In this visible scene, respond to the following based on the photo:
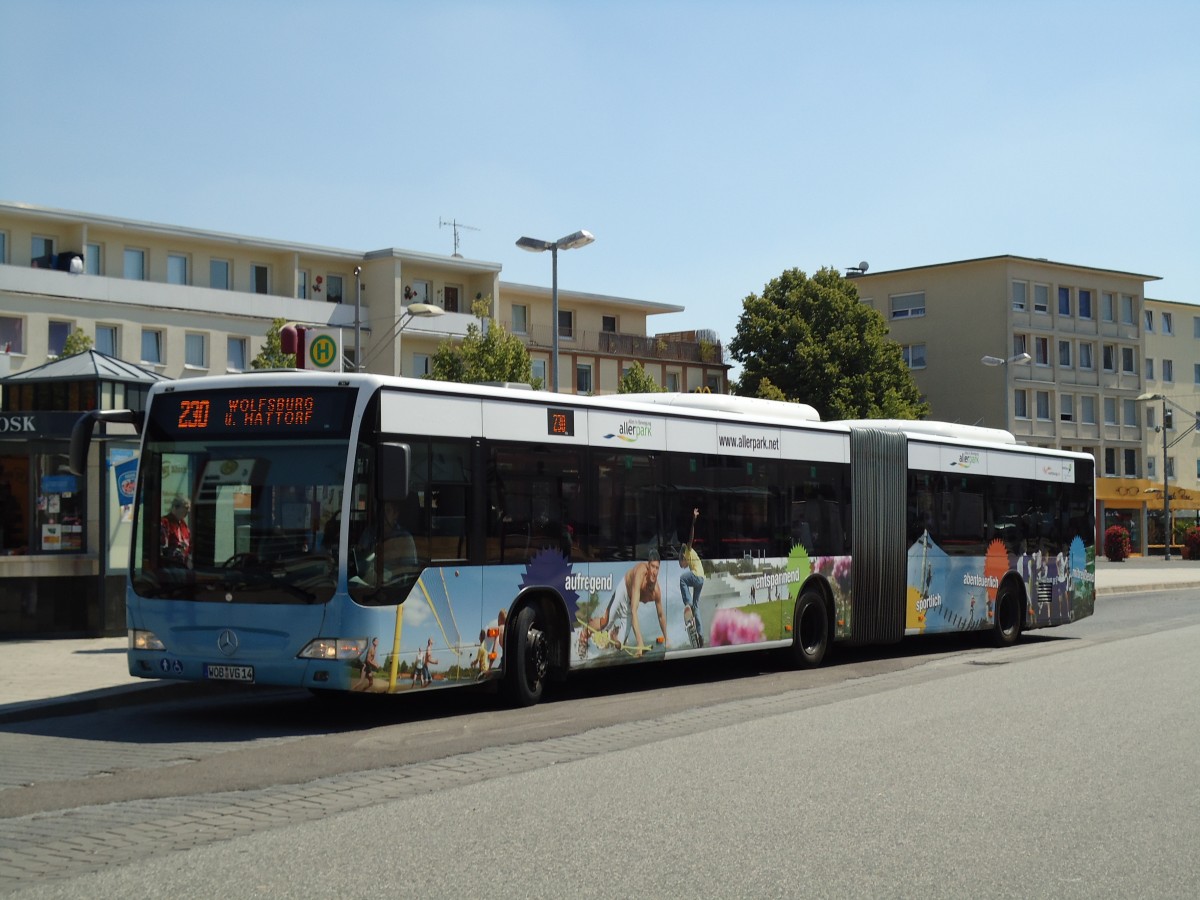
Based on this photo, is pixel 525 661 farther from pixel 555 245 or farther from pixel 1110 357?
pixel 1110 357

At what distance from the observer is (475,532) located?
1298 centimetres

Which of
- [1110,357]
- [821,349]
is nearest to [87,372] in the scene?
[821,349]

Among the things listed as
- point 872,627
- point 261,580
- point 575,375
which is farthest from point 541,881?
point 575,375

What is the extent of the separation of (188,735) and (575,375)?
67.8 metres

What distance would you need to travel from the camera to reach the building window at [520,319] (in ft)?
256

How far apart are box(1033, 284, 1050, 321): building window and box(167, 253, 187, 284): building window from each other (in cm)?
4797

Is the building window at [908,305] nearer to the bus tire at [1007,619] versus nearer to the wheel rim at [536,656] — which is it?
the bus tire at [1007,619]

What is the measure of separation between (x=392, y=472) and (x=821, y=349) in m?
58.6

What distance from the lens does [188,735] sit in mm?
11656

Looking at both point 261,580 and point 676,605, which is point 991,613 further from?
point 261,580

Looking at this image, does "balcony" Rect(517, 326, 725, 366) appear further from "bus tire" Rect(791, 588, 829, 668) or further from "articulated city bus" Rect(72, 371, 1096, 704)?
"articulated city bus" Rect(72, 371, 1096, 704)


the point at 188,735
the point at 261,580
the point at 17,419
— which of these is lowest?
the point at 188,735

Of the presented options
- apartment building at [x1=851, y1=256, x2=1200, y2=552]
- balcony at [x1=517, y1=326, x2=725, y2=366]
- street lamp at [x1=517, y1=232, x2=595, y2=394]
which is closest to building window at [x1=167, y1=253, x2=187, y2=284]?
balcony at [x1=517, y1=326, x2=725, y2=366]

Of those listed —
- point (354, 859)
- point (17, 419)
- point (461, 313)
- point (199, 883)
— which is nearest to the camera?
point (199, 883)
